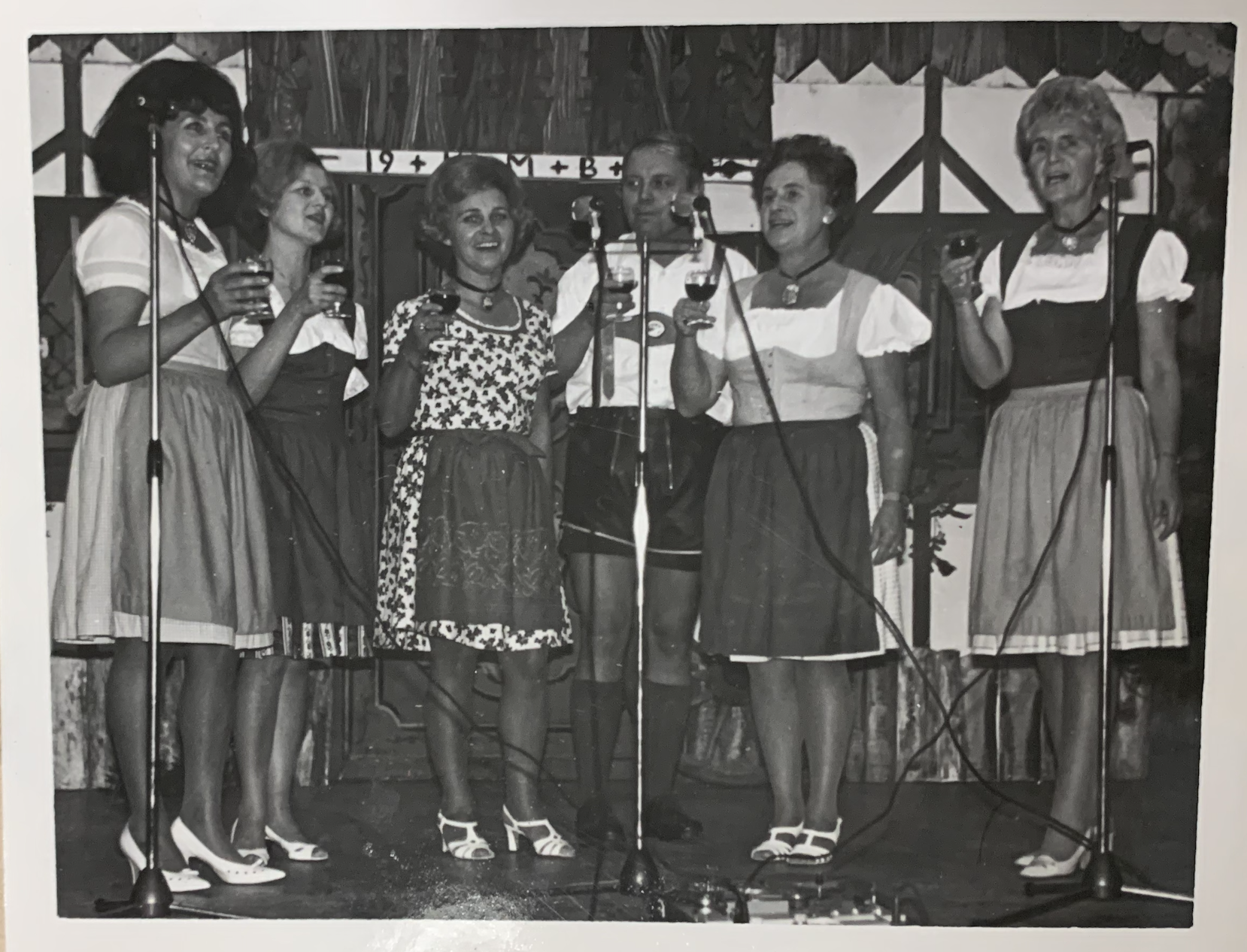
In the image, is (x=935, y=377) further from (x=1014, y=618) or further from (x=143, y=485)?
(x=143, y=485)

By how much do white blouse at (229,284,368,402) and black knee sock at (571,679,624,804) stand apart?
0.67m

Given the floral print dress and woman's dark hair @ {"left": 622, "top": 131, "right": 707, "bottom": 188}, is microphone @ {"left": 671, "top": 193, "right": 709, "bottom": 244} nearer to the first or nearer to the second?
woman's dark hair @ {"left": 622, "top": 131, "right": 707, "bottom": 188}

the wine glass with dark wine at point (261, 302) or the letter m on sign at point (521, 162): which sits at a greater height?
the letter m on sign at point (521, 162)

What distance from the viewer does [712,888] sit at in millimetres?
2402

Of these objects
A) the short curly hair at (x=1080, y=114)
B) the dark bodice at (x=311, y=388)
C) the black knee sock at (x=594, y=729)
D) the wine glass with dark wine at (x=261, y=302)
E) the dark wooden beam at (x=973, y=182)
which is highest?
the short curly hair at (x=1080, y=114)

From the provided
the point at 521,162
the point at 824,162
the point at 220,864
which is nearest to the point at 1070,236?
the point at 824,162

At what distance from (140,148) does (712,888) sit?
1.66 meters

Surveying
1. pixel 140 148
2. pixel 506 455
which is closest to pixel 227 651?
pixel 506 455

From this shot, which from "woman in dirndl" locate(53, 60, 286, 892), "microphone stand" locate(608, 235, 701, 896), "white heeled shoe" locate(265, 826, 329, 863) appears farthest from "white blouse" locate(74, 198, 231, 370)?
"white heeled shoe" locate(265, 826, 329, 863)

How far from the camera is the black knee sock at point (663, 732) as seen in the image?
7.90 feet

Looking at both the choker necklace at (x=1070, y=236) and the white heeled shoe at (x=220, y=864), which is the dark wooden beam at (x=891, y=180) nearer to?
the choker necklace at (x=1070, y=236)

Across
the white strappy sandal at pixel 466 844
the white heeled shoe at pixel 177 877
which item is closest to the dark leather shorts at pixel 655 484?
the white strappy sandal at pixel 466 844

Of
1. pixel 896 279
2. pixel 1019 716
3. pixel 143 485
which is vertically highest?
pixel 896 279

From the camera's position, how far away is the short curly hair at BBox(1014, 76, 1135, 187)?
7.71 ft
